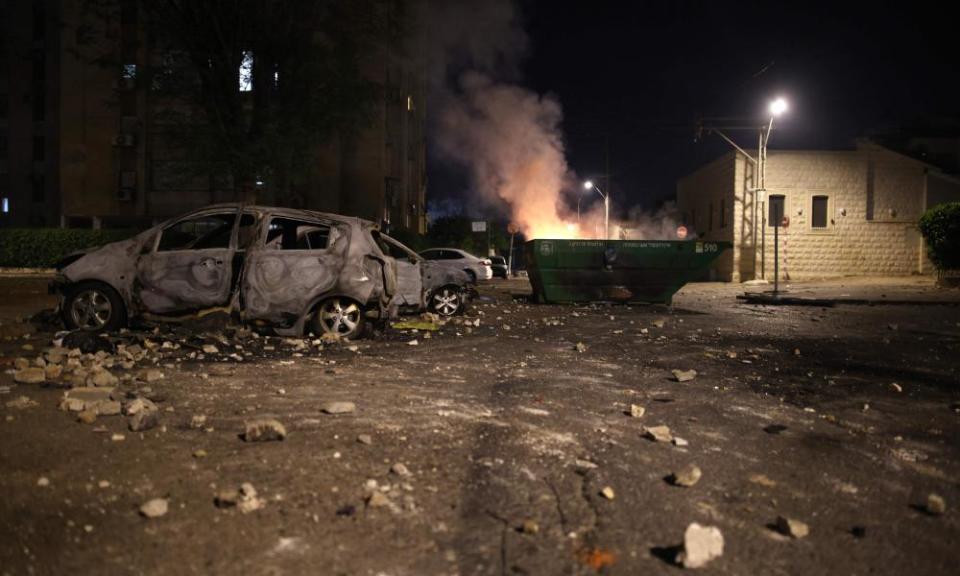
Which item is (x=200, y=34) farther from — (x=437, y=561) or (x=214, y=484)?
(x=437, y=561)

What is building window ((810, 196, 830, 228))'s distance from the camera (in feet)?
99.0

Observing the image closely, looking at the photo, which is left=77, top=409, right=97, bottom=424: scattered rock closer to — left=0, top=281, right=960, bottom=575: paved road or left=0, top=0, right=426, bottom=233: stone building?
left=0, top=281, right=960, bottom=575: paved road

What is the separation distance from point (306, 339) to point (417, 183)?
3761cm

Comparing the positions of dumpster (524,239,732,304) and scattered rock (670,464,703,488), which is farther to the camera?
dumpster (524,239,732,304)

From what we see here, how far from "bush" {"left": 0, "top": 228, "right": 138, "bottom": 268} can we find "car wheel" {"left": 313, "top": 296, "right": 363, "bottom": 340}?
19.8 meters

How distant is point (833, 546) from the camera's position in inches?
103

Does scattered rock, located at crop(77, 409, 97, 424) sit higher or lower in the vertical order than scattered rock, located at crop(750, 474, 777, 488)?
higher

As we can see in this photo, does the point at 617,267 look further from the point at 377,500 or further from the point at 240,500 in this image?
the point at 240,500

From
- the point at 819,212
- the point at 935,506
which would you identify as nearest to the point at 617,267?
the point at 935,506

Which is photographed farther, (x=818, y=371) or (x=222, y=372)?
(x=818, y=371)

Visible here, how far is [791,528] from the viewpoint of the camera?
A: 8.86 feet

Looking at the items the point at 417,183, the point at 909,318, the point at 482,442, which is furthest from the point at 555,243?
the point at 417,183

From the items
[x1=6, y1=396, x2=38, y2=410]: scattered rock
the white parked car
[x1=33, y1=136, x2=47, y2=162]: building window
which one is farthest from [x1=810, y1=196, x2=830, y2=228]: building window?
[x1=33, y1=136, x2=47, y2=162]: building window

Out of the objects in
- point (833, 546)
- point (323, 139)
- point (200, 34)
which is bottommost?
point (833, 546)
